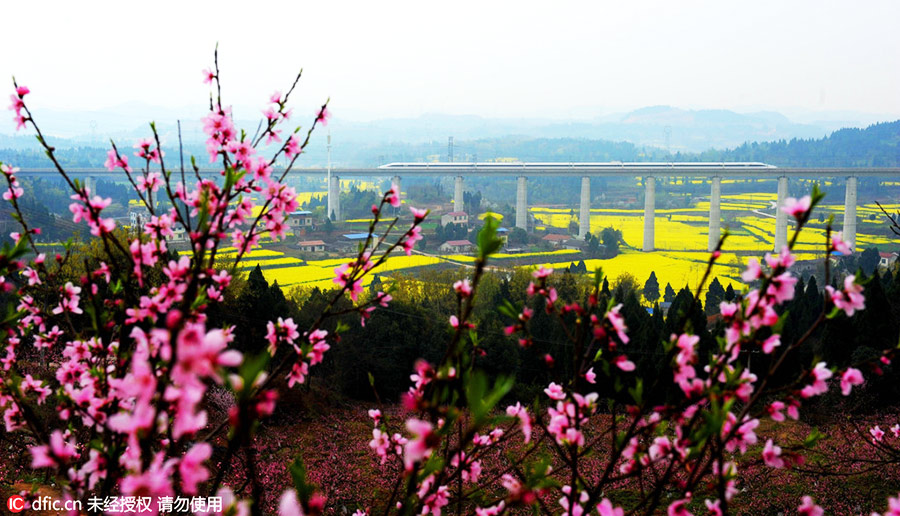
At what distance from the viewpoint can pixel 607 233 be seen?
4084 cm

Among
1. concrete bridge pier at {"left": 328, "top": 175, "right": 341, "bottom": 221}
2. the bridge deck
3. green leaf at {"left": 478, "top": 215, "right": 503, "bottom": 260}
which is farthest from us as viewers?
the bridge deck

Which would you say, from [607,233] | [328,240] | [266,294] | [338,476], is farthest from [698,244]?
[338,476]

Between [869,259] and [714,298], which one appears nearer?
[714,298]

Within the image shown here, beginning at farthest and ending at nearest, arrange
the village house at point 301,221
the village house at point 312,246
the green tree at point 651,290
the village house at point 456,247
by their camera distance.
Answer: the village house at point 301,221 < the village house at point 456,247 < the village house at point 312,246 < the green tree at point 651,290

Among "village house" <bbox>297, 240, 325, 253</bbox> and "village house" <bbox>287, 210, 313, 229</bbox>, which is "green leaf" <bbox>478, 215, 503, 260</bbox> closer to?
"village house" <bbox>297, 240, 325, 253</bbox>

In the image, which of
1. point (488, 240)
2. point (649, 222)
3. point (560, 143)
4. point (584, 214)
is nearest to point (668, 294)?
point (649, 222)

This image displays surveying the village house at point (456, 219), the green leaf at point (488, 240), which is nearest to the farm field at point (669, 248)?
the village house at point (456, 219)

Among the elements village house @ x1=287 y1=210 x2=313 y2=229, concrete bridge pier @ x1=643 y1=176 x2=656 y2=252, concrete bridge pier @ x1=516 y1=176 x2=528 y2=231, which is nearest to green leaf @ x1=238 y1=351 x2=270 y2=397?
village house @ x1=287 y1=210 x2=313 y2=229

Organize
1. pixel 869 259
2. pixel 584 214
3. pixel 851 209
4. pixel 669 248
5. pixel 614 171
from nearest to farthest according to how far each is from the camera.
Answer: pixel 869 259, pixel 851 209, pixel 669 248, pixel 584 214, pixel 614 171

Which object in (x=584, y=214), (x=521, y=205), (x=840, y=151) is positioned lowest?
(x=584, y=214)

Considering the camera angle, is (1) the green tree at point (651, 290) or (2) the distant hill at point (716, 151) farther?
(2) the distant hill at point (716, 151)

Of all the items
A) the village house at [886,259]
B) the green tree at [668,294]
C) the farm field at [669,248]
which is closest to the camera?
the green tree at [668,294]

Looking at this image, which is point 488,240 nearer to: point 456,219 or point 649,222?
point 456,219

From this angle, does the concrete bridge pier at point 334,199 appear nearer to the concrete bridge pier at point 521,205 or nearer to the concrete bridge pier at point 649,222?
the concrete bridge pier at point 521,205
